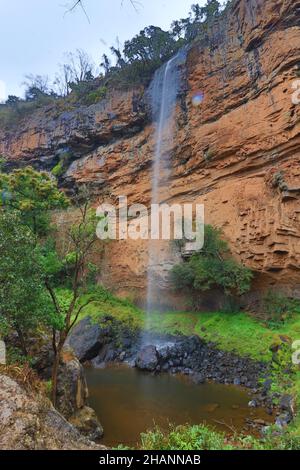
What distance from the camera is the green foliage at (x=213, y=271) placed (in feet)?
49.4

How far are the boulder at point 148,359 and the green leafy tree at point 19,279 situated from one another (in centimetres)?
622

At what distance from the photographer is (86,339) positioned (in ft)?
49.4

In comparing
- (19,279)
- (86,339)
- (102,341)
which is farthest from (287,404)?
(86,339)

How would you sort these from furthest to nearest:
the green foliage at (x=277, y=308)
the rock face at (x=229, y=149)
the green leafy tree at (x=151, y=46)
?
the green leafy tree at (x=151, y=46) → the rock face at (x=229, y=149) → the green foliage at (x=277, y=308)

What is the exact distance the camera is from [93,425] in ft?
25.0

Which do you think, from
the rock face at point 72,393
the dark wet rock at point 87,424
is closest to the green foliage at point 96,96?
the rock face at point 72,393

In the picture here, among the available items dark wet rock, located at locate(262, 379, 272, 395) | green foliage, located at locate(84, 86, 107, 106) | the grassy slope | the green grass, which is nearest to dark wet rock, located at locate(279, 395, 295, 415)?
the grassy slope

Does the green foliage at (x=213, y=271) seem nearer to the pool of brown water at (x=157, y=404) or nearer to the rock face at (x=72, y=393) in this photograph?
the pool of brown water at (x=157, y=404)

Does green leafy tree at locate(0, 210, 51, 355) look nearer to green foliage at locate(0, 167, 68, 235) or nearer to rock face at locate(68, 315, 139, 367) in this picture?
green foliage at locate(0, 167, 68, 235)

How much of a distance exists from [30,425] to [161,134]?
21390 millimetres
